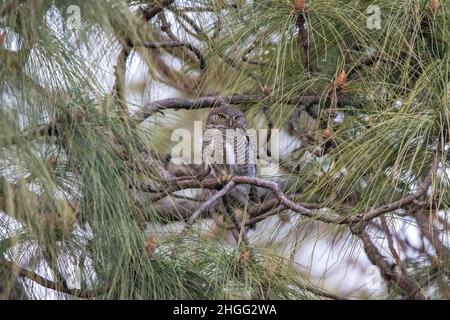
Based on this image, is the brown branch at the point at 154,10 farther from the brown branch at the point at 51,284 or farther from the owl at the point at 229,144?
the brown branch at the point at 51,284

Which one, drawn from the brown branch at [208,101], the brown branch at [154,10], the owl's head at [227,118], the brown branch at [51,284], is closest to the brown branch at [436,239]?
the brown branch at [208,101]

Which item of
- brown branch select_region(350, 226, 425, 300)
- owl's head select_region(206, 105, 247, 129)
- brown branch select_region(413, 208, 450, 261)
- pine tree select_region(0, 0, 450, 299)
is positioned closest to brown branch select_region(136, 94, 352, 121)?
pine tree select_region(0, 0, 450, 299)

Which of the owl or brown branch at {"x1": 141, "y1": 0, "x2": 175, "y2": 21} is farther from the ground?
brown branch at {"x1": 141, "y1": 0, "x2": 175, "y2": 21}

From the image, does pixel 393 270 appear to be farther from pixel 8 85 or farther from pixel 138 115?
pixel 8 85

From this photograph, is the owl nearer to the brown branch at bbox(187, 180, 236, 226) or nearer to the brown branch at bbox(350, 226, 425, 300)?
the brown branch at bbox(350, 226, 425, 300)

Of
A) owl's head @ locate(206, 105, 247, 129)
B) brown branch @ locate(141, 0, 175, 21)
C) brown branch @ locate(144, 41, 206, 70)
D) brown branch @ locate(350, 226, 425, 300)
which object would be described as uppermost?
brown branch @ locate(141, 0, 175, 21)

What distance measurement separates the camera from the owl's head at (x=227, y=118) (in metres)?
2.42

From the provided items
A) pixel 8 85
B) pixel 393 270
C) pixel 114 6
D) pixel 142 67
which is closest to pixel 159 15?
pixel 142 67

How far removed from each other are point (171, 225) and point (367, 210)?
0.38 m

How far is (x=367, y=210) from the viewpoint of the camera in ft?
5.76

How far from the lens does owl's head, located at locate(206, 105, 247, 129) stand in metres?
2.42

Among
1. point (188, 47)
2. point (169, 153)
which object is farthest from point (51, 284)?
point (188, 47)

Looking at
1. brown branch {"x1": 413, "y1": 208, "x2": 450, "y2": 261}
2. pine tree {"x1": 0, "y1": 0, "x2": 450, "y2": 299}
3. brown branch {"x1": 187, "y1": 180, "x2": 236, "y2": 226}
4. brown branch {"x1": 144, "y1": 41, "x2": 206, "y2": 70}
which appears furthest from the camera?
brown branch {"x1": 413, "y1": 208, "x2": 450, "y2": 261}

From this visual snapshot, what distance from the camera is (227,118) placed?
246 cm
